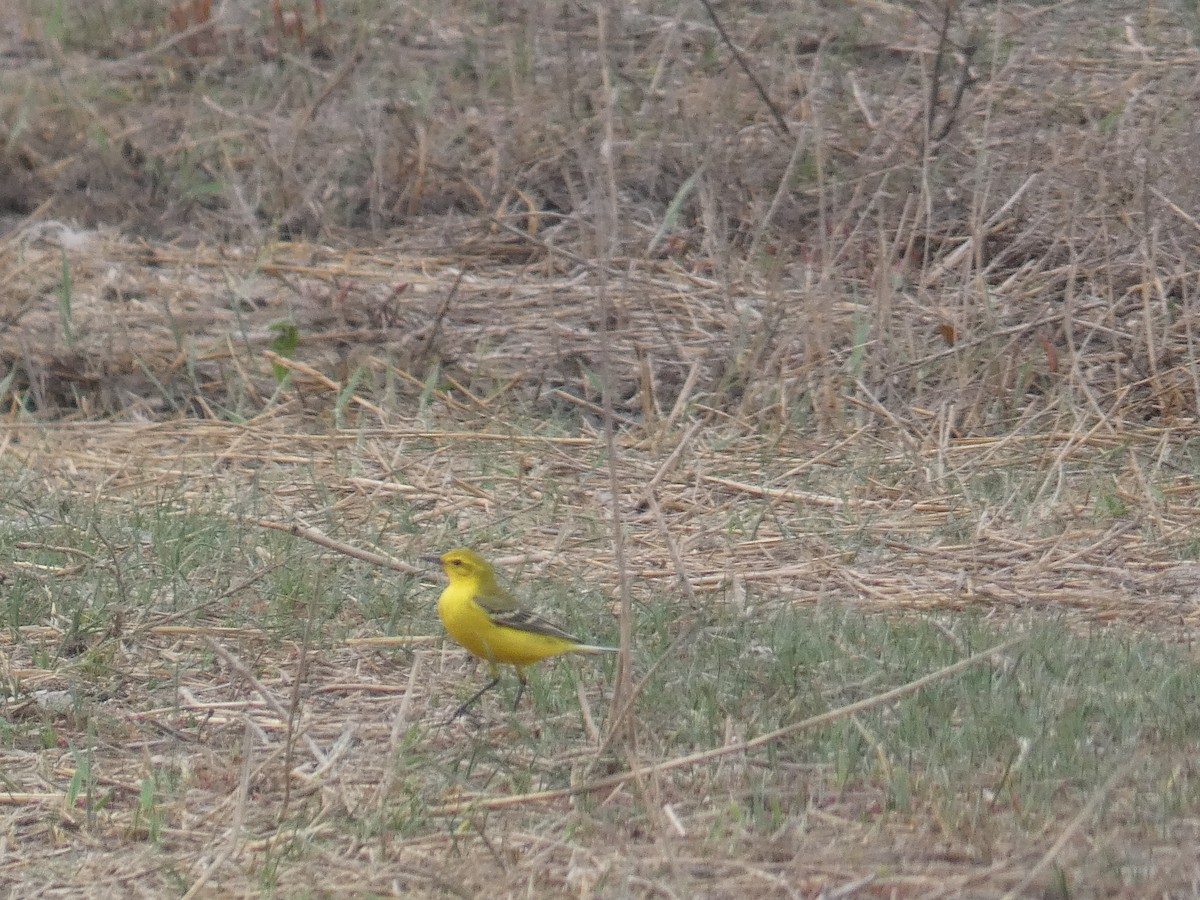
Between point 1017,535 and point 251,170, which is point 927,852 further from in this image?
point 251,170

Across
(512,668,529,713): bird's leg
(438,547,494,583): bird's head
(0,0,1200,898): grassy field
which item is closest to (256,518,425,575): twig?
(0,0,1200,898): grassy field

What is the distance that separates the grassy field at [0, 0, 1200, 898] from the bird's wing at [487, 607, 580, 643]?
174mm

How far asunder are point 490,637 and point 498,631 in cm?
3

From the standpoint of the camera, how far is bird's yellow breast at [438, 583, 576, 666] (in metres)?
4.02

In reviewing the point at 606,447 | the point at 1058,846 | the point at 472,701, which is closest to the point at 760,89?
the point at 606,447

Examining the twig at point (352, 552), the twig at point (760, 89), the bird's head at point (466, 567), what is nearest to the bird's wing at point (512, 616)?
the bird's head at point (466, 567)

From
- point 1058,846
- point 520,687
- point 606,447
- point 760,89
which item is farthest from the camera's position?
point 760,89

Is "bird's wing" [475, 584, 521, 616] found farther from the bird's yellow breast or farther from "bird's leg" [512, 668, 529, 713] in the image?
"bird's leg" [512, 668, 529, 713]

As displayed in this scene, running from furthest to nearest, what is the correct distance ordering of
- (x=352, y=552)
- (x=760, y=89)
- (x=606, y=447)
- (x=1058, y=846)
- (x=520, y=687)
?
(x=760, y=89) → (x=606, y=447) → (x=352, y=552) → (x=520, y=687) → (x=1058, y=846)

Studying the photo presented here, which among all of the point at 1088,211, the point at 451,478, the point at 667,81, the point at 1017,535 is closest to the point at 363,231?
the point at 667,81

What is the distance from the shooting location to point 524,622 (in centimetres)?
404

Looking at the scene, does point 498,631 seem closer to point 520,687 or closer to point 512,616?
point 512,616

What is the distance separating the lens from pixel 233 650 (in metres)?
4.53

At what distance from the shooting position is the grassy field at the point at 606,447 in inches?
136
